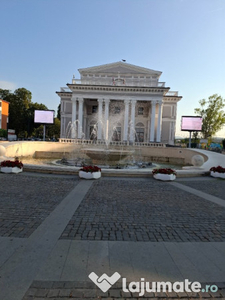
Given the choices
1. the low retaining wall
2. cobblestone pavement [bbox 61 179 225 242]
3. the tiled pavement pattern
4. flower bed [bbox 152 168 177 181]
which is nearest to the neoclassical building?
the low retaining wall

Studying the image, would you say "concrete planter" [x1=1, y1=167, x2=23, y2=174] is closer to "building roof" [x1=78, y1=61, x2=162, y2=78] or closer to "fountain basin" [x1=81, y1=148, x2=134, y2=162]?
"fountain basin" [x1=81, y1=148, x2=134, y2=162]

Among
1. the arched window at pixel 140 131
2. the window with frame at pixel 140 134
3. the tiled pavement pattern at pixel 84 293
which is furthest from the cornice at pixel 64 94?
the tiled pavement pattern at pixel 84 293

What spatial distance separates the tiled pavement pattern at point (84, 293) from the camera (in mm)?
2330

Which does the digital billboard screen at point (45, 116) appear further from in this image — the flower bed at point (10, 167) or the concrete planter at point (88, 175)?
the concrete planter at point (88, 175)

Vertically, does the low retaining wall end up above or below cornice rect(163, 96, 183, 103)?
below

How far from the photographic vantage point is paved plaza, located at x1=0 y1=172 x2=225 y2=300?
2.51m

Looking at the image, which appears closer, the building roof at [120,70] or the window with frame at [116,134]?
the building roof at [120,70]

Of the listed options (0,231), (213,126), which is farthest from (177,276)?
(213,126)

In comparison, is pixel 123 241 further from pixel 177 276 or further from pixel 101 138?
pixel 101 138

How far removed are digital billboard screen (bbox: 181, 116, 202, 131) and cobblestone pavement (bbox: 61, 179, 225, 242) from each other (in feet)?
83.6

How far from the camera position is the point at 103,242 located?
3664 millimetres

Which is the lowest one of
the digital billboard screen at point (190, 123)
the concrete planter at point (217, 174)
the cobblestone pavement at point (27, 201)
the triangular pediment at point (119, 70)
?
the cobblestone pavement at point (27, 201)

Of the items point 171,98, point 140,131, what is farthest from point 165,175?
point 171,98

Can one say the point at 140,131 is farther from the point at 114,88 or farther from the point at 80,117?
the point at 80,117
